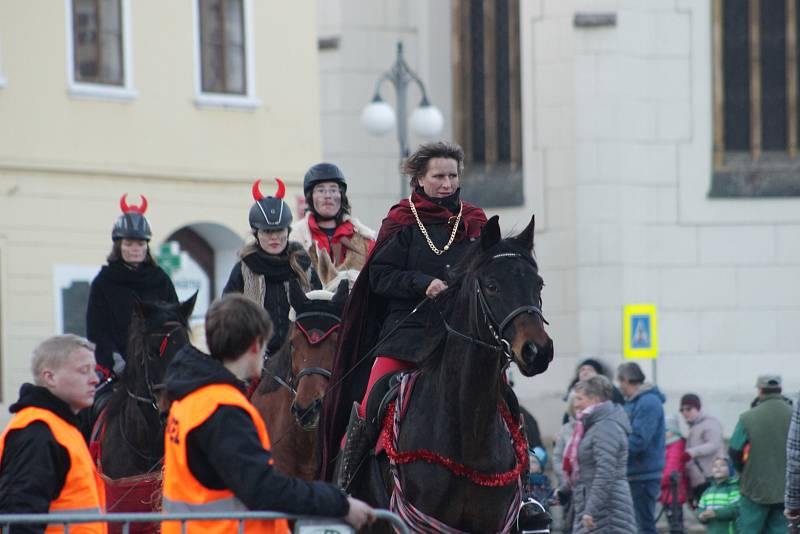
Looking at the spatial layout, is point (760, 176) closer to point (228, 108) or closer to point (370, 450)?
point (228, 108)

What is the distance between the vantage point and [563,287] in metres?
28.3

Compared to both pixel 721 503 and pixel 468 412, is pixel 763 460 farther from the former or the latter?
pixel 468 412

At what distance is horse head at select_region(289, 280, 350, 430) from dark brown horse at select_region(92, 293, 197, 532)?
929mm

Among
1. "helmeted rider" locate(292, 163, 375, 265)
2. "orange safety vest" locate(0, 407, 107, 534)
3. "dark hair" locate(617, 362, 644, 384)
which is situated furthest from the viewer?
"dark hair" locate(617, 362, 644, 384)

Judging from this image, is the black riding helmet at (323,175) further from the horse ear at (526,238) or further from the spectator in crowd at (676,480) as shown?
the spectator in crowd at (676,480)

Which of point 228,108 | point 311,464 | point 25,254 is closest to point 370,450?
point 311,464

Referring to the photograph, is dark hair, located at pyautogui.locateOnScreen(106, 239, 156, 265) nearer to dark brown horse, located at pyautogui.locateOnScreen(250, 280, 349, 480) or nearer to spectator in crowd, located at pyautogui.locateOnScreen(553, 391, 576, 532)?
dark brown horse, located at pyautogui.locateOnScreen(250, 280, 349, 480)

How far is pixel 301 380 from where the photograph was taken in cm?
1069

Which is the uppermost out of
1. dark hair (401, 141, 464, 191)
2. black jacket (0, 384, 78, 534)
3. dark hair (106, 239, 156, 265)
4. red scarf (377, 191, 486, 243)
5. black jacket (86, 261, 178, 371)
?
dark hair (401, 141, 464, 191)

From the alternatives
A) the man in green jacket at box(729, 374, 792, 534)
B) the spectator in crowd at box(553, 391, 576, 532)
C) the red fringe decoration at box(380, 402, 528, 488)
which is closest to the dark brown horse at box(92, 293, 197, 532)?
the red fringe decoration at box(380, 402, 528, 488)

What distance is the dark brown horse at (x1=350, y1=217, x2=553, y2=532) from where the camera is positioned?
8.99 metres

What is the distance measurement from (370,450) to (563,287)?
61.3ft

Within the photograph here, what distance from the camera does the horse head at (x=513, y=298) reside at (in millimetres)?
8500

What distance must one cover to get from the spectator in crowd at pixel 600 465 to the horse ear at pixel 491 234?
6438mm
